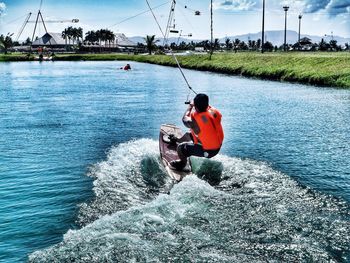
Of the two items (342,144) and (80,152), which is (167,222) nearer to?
(80,152)

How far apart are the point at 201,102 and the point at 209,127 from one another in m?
0.78

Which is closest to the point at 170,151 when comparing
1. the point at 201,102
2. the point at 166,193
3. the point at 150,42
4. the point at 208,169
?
the point at 208,169

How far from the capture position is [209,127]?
12102 mm

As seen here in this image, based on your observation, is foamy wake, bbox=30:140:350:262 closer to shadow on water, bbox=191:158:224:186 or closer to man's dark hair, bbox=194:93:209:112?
shadow on water, bbox=191:158:224:186

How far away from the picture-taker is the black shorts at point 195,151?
12592 mm

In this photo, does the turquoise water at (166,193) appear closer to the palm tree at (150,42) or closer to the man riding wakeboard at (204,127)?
the man riding wakeboard at (204,127)

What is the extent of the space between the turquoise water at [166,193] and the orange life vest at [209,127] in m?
1.27

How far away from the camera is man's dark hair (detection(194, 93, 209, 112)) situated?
11773mm

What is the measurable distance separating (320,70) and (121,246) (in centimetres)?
4604

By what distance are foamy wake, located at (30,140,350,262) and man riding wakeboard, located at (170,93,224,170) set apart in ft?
3.26

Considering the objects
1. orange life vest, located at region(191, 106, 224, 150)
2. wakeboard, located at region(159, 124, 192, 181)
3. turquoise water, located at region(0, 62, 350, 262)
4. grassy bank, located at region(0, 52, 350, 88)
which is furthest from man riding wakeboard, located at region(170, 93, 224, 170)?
grassy bank, located at region(0, 52, 350, 88)

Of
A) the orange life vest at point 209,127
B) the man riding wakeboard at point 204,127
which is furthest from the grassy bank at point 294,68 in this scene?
the orange life vest at point 209,127

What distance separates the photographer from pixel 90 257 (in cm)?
853

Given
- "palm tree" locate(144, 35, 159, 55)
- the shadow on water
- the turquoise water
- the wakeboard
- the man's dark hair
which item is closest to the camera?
the turquoise water
